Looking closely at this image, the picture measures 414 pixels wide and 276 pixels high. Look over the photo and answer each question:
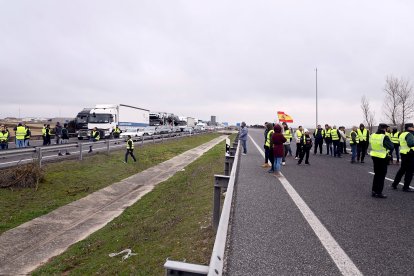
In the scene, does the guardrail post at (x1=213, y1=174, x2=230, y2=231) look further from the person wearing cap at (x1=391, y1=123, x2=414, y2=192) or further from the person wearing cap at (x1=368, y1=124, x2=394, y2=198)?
the person wearing cap at (x1=391, y1=123, x2=414, y2=192)

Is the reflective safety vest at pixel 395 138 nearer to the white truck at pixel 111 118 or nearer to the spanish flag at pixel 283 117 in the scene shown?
the spanish flag at pixel 283 117

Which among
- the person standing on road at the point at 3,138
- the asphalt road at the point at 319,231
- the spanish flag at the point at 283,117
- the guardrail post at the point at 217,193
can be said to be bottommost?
the asphalt road at the point at 319,231

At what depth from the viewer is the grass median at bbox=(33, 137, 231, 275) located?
6.35m

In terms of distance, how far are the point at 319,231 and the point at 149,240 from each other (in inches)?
168

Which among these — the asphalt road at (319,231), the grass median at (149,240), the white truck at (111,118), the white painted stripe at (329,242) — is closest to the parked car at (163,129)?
the white truck at (111,118)

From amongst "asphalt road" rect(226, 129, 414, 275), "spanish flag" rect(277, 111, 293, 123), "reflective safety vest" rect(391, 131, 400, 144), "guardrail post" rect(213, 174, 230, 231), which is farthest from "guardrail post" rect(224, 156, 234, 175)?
"spanish flag" rect(277, 111, 293, 123)

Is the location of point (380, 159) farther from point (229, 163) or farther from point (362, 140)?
point (362, 140)

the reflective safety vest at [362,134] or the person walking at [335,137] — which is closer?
the reflective safety vest at [362,134]

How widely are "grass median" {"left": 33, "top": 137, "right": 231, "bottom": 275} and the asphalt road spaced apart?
0.84m

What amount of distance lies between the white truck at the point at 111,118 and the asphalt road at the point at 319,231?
26.9m

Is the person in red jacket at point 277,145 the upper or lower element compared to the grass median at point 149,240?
upper

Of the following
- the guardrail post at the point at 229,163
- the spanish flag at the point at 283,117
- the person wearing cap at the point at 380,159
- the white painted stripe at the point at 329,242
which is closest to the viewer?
the white painted stripe at the point at 329,242

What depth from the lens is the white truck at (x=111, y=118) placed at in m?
34.3

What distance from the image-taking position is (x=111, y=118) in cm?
3497
